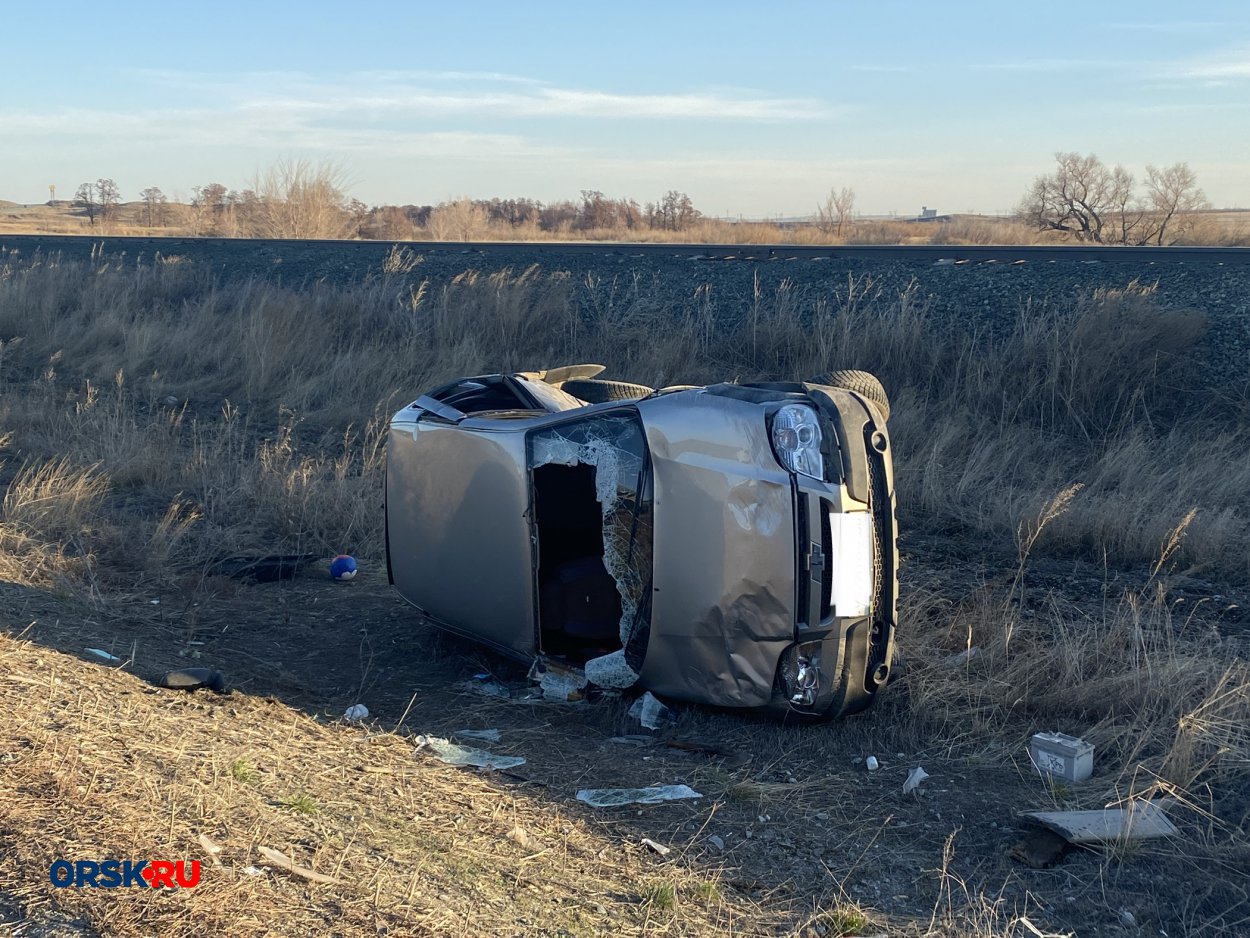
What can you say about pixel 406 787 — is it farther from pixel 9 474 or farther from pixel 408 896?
pixel 9 474

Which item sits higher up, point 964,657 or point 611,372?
point 611,372

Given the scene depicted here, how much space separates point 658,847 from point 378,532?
4.84 m

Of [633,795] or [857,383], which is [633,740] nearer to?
[633,795]

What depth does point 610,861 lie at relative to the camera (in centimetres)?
357

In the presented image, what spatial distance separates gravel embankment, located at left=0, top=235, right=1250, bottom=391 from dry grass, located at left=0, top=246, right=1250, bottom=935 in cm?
27

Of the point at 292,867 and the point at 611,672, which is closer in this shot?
the point at 292,867

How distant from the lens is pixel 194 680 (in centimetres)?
494

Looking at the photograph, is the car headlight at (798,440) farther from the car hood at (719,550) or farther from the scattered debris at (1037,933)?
the scattered debris at (1037,933)

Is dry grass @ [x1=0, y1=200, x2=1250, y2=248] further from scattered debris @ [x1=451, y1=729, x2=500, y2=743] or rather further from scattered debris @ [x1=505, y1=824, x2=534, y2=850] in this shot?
scattered debris @ [x1=505, y1=824, x2=534, y2=850]

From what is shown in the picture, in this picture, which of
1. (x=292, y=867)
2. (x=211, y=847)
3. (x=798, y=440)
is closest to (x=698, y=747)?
(x=798, y=440)

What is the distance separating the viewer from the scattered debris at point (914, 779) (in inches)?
170

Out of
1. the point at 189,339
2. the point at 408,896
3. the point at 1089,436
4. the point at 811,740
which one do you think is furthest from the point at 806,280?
the point at 408,896

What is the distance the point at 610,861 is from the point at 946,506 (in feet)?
18.1

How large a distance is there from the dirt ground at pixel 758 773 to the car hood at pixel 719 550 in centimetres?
37
